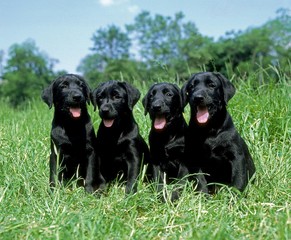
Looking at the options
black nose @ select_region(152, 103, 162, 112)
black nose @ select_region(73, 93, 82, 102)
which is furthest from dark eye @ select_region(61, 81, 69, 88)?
black nose @ select_region(152, 103, 162, 112)

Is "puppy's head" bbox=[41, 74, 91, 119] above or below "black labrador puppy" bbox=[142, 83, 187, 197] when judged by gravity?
above

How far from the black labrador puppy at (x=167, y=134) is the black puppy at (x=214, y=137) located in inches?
6.6

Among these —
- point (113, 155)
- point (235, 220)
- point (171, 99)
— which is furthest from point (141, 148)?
point (235, 220)

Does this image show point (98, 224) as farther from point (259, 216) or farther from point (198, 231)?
point (259, 216)

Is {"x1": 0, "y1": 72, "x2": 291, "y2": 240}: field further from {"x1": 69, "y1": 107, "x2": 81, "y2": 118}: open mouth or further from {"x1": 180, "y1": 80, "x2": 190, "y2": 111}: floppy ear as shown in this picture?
{"x1": 180, "y1": 80, "x2": 190, "y2": 111}: floppy ear

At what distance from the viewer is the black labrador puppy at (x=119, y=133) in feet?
16.7

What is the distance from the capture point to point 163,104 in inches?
194

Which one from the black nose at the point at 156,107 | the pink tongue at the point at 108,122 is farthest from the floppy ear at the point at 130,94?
the black nose at the point at 156,107

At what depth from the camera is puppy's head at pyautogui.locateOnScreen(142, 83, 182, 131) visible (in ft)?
16.1

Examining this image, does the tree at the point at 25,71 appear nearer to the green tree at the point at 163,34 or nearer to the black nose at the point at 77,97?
the green tree at the point at 163,34

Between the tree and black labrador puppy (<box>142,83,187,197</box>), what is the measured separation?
4814cm

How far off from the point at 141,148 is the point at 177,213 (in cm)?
158

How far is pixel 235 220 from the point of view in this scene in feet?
12.4

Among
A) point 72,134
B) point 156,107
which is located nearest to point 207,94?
point 156,107
